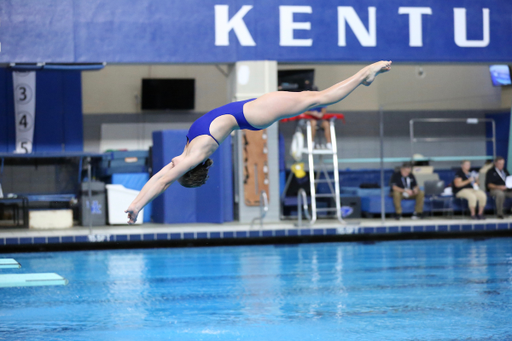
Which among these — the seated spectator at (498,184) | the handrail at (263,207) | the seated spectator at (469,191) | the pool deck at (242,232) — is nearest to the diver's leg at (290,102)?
the handrail at (263,207)

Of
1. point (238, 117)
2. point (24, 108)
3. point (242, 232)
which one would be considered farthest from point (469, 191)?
point (24, 108)

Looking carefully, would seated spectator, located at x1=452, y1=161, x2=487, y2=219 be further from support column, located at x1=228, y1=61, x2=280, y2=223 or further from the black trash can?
the black trash can

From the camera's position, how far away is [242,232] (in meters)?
9.16

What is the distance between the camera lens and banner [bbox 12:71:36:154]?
11.3 metres

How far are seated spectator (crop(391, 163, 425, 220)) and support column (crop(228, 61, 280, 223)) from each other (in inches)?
82.2

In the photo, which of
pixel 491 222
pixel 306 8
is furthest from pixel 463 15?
pixel 491 222

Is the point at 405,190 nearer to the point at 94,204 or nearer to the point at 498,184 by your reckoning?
the point at 498,184

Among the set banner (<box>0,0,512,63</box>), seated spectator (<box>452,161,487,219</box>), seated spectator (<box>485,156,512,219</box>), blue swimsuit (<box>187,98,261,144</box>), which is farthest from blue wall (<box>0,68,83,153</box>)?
blue swimsuit (<box>187,98,261,144</box>)

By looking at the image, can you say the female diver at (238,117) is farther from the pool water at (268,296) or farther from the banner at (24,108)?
the banner at (24,108)

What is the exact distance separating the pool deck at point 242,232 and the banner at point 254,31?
2.67 metres

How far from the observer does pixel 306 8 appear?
9.91m

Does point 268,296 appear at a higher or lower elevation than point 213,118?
lower

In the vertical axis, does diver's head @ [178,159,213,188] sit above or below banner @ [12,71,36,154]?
below

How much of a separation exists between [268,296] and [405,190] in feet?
17.7
